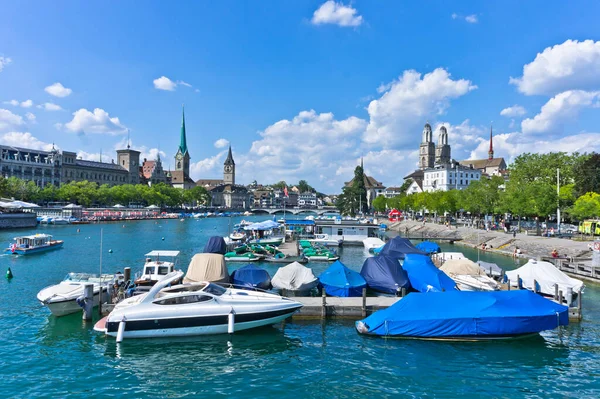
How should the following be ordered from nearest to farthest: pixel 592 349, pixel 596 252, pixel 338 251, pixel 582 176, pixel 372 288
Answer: pixel 592 349, pixel 372 288, pixel 596 252, pixel 338 251, pixel 582 176

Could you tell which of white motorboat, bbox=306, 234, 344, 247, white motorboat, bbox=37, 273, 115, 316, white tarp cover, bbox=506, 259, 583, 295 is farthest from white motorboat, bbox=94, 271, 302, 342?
white motorboat, bbox=306, 234, 344, 247

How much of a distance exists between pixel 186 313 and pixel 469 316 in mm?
14213

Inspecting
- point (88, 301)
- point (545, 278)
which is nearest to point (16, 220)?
point (88, 301)

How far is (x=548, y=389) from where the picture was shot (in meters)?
16.0

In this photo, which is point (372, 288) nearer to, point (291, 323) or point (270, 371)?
point (291, 323)

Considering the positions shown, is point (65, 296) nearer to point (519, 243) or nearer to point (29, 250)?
point (29, 250)

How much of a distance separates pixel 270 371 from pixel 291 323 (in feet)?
20.1

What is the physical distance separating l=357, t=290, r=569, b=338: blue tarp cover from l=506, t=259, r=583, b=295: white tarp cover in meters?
7.00

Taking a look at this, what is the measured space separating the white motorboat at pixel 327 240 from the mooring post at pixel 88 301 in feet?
137

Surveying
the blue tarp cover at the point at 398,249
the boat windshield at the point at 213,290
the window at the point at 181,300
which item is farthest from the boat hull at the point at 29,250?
the blue tarp cover at the point at 398,249

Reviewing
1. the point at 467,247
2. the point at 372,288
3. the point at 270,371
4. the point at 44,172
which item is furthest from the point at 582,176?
the point at 44,172

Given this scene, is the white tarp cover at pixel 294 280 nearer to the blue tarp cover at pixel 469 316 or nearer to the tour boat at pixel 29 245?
the blue tarp cover at pixel 469 316

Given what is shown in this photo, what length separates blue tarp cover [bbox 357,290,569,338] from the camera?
20125mm

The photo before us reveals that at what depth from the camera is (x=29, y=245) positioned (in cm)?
5259
